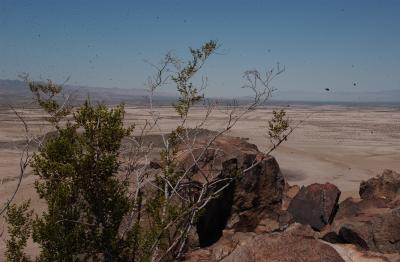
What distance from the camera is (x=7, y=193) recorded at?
28375 mm

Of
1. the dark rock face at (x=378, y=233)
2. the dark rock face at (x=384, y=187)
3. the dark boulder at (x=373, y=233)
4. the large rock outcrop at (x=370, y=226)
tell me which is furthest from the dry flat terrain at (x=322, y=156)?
the dark rock face at (x=378, y=233)

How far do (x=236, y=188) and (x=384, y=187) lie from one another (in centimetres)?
996

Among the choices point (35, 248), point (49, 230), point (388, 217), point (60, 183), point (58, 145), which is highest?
point (58, 145)

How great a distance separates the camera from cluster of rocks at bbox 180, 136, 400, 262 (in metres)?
15.0

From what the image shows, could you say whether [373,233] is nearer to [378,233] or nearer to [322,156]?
[378,233]

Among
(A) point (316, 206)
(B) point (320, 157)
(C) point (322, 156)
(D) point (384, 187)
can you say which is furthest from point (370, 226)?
(C) point (322, 156)

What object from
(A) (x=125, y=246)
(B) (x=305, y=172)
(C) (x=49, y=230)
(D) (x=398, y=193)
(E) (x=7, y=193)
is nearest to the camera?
(C) (x=49, y=230)

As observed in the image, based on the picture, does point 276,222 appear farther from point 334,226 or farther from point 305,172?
point 305,172

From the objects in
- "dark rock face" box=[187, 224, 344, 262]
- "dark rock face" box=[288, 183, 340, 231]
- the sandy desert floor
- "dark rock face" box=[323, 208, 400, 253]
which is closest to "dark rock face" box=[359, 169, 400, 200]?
"dark rock face" box=[288, 183, 340, 231]

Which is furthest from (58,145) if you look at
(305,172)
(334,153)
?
(334,153)

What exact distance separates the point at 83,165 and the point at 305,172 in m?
31.1

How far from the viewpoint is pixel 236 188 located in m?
18.4

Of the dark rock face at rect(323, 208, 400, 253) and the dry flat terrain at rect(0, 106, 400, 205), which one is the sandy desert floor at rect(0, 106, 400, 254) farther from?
the dark rock face at rect(323, 208, 400, 253)

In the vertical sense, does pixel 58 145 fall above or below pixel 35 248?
above
